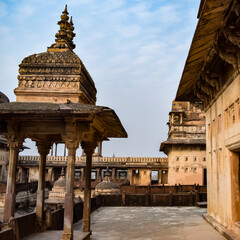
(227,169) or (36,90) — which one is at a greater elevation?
(36,90)

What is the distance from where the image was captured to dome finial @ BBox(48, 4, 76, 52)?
1093 centimetres

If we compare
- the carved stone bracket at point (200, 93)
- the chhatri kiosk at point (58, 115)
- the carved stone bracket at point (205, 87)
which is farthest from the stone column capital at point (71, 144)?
the carved stone bracket at point (200, 93)

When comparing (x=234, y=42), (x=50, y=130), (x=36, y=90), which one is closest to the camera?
(x=234, y=42)

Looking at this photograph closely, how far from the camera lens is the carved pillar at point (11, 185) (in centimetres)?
765

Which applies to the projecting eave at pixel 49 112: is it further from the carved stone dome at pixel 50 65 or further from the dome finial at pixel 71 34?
the dome finial at pixel 71 34

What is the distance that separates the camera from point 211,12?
6.17 meters

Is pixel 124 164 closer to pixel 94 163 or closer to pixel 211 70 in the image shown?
pixel 94 163

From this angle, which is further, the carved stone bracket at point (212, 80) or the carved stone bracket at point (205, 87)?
the carved stone bracket at point (205, 87)

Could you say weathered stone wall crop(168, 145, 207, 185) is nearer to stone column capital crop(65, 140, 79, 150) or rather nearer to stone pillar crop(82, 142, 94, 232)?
stone pillar crop(82, 142, 94, 232)

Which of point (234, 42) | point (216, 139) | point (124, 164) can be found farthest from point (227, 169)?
point (124, 164)

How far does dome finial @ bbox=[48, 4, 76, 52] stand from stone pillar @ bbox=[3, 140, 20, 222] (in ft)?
13.4

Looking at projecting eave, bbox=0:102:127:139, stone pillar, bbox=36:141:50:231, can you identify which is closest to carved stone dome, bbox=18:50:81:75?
projecting eave, bbox=0:102:127:139

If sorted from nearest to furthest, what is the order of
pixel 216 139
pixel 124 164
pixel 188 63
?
pixel 188 63 → pixel 216 139 → pixel 124 164

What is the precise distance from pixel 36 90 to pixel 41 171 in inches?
96.3
